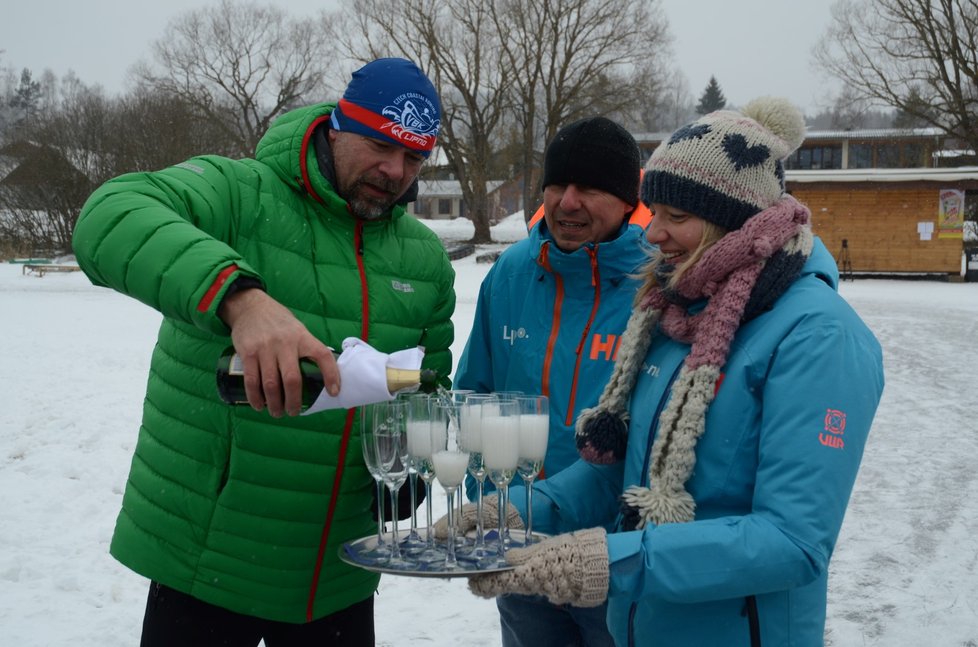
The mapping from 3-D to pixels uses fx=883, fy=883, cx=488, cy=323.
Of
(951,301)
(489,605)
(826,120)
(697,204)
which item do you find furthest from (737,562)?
(826,120)

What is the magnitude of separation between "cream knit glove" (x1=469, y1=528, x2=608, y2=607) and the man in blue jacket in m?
1.10

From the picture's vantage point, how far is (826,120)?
109688 mm

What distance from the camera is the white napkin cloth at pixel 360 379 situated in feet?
6.53

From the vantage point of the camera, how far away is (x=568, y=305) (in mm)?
3311

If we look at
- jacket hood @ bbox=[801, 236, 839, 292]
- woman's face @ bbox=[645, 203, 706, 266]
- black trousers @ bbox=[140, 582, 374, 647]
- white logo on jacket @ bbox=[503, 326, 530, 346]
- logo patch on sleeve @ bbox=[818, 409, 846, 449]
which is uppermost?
woman's face @ bbox=[645, 203, 706, 266]

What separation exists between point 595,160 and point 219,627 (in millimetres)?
2064

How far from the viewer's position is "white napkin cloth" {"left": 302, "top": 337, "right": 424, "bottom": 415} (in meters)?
1.99

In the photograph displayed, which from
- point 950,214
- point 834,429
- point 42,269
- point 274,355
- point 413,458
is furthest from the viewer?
point 42,269

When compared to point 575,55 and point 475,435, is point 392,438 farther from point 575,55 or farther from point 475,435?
point 575,55

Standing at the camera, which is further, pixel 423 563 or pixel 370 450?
pixel 370 450

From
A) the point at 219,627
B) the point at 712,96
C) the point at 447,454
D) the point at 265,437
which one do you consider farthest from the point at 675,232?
the point at 712,96

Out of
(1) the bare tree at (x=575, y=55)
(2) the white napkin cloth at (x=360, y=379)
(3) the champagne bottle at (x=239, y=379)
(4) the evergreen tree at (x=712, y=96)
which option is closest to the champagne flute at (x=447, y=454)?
(2) the white napkin cloth at (x=360, y=379)

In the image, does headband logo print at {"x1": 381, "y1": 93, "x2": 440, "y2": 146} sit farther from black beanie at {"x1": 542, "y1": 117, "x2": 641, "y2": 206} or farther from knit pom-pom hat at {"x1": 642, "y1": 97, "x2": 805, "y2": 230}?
knit pom-pom hat at {"x1": 642, "y1": 97, "x2": 805, "y2": 230}

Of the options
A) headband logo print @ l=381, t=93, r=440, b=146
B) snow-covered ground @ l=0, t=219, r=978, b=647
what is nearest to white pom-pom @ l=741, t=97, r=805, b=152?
headband logo print @ l=381, t=93, r=440, b=146
